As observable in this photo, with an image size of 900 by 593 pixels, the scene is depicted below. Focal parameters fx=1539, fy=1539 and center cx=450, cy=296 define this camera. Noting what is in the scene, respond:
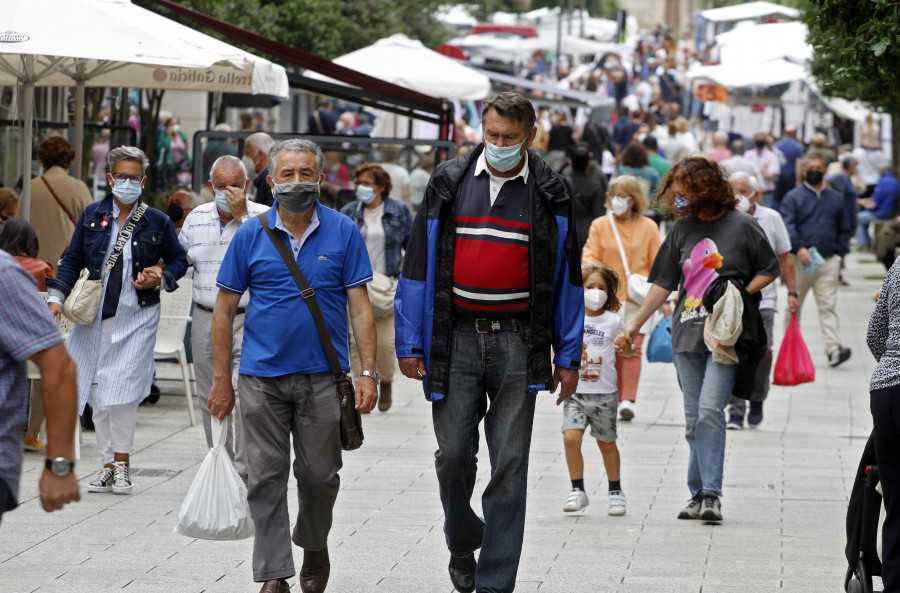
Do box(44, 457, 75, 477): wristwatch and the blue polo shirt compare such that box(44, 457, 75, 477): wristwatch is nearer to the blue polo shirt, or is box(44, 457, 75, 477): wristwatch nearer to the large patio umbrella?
the blue polo shirt

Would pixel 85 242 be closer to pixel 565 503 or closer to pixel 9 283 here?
pixel 565 503

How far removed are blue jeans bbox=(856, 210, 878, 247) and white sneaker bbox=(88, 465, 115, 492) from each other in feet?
64.7

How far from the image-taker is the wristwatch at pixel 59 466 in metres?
3.95

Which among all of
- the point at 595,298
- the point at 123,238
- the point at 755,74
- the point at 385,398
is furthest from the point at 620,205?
→ the point at 755,74

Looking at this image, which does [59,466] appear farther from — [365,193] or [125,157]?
[365,193]

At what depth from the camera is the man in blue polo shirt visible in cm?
576

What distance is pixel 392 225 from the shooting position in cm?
1159

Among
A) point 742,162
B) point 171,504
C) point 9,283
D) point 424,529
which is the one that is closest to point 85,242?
point 171,504

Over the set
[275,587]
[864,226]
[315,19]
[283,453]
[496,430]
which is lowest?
[275,587]

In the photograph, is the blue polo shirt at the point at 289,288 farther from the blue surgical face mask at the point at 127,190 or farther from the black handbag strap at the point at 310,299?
the blue surgical face mask at the point at 127,190

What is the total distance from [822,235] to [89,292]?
8.62 metres

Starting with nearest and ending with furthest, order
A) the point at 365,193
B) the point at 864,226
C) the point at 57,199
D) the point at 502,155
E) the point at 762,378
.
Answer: the point at 502,155
the point at 57,199
the point at 762,378
the point at 365,193
the point at 864,226

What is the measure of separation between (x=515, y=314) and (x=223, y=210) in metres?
2.68

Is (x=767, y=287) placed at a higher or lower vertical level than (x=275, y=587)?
higher
